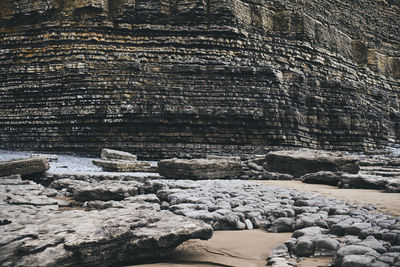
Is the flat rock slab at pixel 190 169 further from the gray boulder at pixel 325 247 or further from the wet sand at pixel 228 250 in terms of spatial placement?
the gray boulder at pixel 325 247

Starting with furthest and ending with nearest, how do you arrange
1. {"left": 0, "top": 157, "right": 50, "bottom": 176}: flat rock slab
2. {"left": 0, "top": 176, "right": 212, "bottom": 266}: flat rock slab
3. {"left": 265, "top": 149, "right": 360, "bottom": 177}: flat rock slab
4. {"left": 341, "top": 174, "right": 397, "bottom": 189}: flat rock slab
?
{"left": 265, "top": 149, "right": 360, "bottom": 177}: flat rock slab, {"left": 0, "top": 157, "right": 50, "bottom": 176}: flat rock slab, {"left": 341, "top": 174, "right": 397, "bottom": 189}: flat rock slab, {"left": 0, "top": 176, "right": 212, "bottom": 266}: flat rock slab

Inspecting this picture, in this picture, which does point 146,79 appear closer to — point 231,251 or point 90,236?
point 231,251

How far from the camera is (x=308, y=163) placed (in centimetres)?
A: 928

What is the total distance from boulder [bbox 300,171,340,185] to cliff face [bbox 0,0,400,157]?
20.4 feet

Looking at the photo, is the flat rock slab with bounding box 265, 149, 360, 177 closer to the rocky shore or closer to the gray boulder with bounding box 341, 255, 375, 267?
the rocky shore

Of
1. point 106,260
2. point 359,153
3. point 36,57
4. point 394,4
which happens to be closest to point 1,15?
point 36,57

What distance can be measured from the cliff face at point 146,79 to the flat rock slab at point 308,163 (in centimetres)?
418

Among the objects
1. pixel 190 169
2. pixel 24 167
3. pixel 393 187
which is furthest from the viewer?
pixel 190 169

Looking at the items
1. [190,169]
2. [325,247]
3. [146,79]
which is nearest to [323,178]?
[190,169]

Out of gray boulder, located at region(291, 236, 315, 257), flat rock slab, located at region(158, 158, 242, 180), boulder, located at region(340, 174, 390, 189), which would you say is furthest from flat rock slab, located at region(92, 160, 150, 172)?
gray boulder, located at region(291, 236, 315, 257)

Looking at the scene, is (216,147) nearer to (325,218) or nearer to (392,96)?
(325,218)

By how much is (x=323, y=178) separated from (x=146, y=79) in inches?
353

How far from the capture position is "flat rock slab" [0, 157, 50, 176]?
6.74m

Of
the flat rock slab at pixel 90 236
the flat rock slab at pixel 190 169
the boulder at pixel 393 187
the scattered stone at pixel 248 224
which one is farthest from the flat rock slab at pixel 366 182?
the flat rock slab at pixel 90 236
